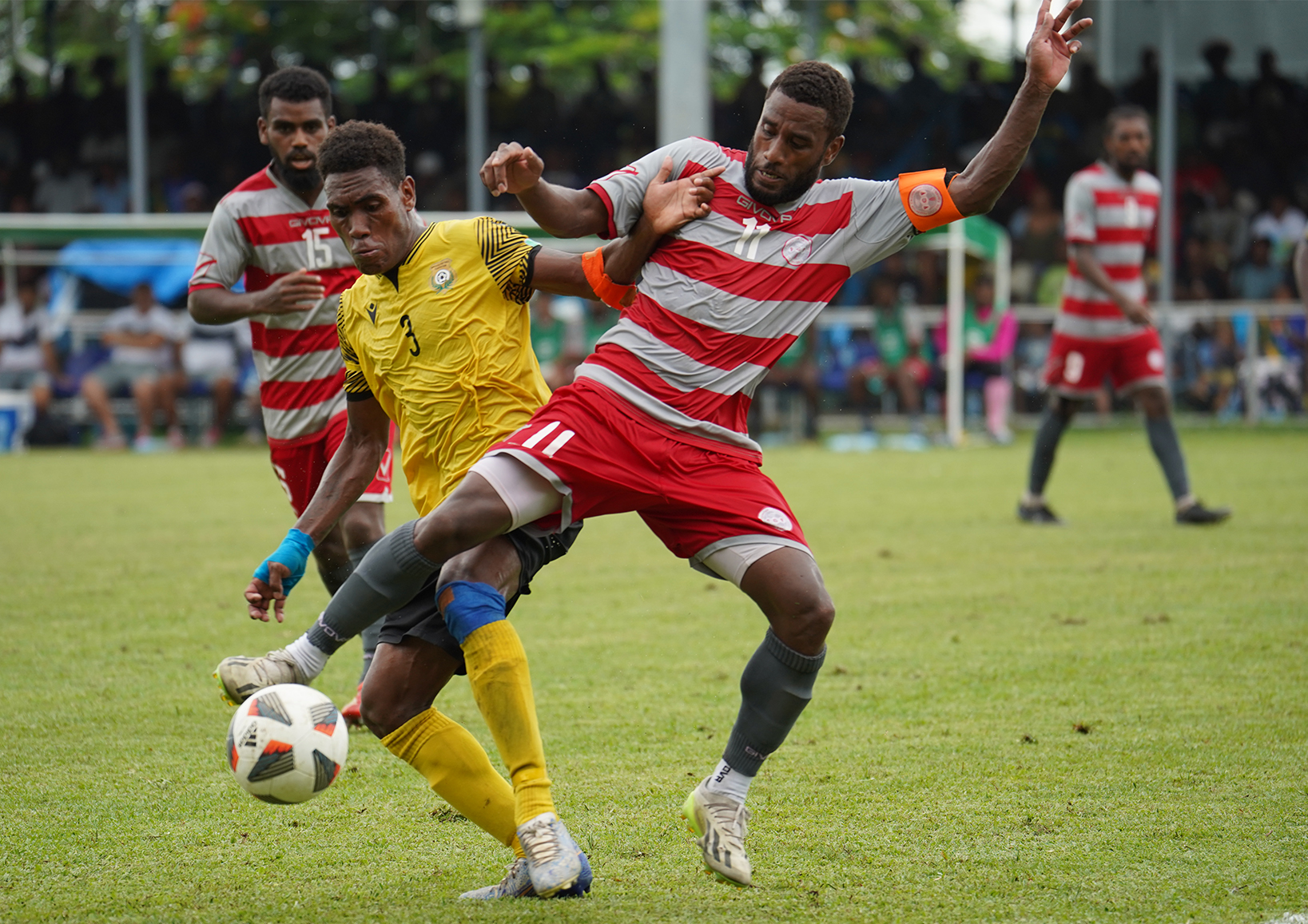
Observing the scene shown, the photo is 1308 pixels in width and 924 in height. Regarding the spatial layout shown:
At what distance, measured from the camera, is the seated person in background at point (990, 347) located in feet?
58.0

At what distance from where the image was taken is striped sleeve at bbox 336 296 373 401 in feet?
13.6

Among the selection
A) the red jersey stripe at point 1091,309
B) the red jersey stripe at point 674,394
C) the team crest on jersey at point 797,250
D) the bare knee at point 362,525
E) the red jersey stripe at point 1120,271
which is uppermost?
the red jersey stripe at point 1120,271

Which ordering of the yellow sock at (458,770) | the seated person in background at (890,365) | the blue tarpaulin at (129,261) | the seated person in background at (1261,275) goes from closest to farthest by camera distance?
the yellow sock at (458,770) < the seated person in background at (890,365) < the seated person in background at (1261,275) < the blue tarpaulin at (129,261)

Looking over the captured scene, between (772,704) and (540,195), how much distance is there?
1.48m

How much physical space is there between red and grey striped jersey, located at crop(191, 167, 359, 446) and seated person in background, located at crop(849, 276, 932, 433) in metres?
13.2

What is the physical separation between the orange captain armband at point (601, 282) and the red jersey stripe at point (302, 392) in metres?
1.88

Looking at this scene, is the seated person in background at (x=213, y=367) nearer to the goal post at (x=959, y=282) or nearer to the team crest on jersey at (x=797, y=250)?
the goal post at (x=959, y=282)

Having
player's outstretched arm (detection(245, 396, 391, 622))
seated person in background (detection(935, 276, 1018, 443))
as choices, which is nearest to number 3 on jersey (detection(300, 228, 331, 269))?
player's outstretched arm (detection(245, 396, 391, 622))

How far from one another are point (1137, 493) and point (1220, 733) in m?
7.41

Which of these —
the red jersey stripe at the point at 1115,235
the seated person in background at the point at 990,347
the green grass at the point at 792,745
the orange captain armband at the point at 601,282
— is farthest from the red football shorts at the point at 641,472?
the seated person in background at the point at 990,347

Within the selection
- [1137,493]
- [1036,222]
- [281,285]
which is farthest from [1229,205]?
[281,285]

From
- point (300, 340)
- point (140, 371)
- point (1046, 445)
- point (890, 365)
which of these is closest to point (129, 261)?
point (140, 371)

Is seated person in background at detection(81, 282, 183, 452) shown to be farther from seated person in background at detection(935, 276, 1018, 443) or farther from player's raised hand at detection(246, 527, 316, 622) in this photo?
player's raised hand at detection(246, 527, 316, 622)

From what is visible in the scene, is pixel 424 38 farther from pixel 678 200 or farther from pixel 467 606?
pixel 467 606
